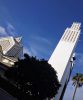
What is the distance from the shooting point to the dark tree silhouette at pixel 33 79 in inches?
2052

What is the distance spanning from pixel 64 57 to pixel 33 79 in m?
34.4

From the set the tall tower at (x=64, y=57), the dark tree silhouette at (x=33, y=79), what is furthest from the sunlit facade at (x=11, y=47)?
the dark tree silhouette at (x=33, y=79)

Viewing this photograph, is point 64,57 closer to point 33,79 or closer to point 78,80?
point 78,80

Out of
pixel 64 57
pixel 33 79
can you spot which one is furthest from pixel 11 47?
pixel 33 79

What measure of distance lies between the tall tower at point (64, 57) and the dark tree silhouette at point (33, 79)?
23.9 m

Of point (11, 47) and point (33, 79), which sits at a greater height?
point (11, 47)

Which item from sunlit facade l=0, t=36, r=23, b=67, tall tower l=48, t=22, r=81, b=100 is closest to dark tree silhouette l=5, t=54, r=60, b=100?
tall tower l=48, t=22, r=81, b=100

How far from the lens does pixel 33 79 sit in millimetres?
52062

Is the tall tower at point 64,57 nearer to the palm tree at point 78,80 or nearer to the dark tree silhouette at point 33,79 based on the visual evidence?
the palm tree at point 78,80

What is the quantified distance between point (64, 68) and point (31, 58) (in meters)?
26.8

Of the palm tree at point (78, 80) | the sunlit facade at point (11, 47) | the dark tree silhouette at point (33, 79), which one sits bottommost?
the dark tree silhouette at point (33, 79)

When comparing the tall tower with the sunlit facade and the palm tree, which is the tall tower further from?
the sunlit facade

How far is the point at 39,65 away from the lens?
5472 cm

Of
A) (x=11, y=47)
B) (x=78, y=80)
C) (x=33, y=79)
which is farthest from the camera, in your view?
(x=11, y=47)
